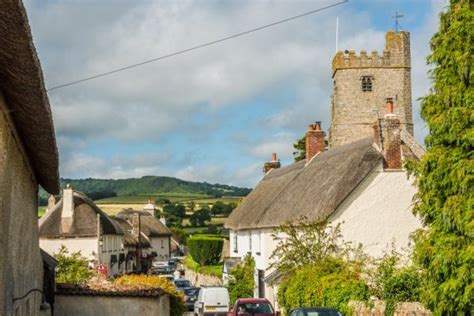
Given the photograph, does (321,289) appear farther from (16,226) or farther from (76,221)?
(76,221)

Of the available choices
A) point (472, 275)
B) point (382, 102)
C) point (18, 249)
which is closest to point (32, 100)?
point (18, 249)

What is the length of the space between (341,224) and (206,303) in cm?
801

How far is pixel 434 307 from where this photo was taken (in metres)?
16.1

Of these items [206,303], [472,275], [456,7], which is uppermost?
[456,7]

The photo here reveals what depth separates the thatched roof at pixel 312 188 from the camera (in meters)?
28.2

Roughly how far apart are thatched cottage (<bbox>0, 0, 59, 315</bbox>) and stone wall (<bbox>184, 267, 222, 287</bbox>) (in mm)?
41963

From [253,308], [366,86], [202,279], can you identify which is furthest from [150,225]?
[253,308]

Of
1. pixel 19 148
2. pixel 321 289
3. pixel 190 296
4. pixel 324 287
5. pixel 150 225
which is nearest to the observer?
pixel 19 148

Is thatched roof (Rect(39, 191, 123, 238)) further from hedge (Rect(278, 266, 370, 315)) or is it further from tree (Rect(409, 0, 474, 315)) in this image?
tree (Rect(409, 0, 474, 315))

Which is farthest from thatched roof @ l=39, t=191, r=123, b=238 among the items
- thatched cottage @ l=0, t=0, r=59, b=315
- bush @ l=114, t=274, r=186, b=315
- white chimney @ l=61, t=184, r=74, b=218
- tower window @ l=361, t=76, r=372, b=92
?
thatched cottage @ l=0, t=0, r=59, b=315

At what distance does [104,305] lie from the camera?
17688 mm

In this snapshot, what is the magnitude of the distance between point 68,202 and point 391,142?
2766cm

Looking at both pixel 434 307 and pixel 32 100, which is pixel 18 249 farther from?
pixel 434 307

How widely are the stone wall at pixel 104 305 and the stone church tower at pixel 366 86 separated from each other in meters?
46.8
